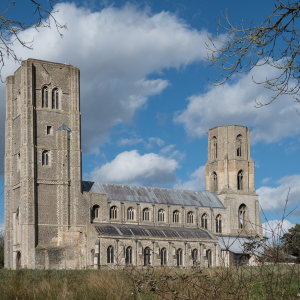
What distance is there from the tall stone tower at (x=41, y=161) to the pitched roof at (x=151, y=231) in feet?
9.64

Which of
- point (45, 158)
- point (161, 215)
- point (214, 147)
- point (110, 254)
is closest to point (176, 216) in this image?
point (161, 215)

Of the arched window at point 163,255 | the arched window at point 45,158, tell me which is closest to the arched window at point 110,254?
the arched window at point 163,255

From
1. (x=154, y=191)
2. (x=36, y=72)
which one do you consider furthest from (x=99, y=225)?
(x=36, y=72)

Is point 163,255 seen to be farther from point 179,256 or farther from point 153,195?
point 153,195

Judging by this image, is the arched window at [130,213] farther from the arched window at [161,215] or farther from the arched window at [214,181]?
the arched window at [214,181]

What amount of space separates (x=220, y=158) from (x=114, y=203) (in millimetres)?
18166

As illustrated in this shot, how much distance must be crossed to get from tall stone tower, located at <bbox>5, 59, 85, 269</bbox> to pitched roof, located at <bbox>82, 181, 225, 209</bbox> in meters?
5.06

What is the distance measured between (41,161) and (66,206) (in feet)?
18.0

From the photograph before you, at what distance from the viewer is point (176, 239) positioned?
55250mm

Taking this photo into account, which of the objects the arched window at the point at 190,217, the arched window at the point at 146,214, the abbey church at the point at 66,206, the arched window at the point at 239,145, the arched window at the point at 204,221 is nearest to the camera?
the abbey church at the point at 66,206

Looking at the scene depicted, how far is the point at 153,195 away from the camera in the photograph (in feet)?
205

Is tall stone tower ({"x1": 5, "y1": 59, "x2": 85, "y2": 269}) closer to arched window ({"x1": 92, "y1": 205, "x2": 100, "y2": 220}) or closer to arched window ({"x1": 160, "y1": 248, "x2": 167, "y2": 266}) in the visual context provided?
arched window ({"x1": 92, "y1": 205, "x2": 100, "y2": 220})

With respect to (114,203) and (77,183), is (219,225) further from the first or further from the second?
(77,183)

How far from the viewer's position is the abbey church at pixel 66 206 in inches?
1994
